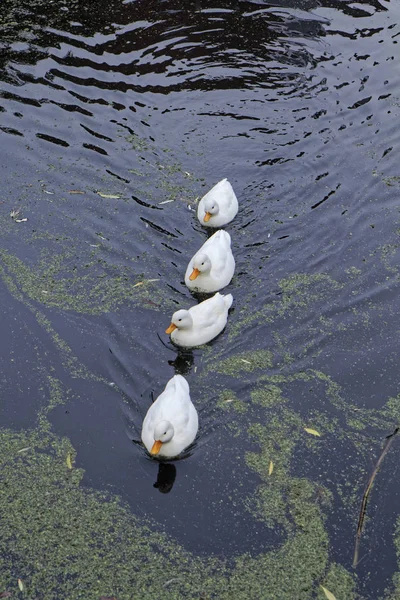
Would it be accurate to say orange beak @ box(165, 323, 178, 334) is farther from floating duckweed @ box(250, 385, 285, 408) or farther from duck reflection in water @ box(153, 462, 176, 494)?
duck reflection in water @ box(153, 462, 176, 494)

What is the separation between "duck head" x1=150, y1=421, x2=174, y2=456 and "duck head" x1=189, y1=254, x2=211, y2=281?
5.74ft

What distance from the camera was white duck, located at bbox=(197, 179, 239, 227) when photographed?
7148 millimetres

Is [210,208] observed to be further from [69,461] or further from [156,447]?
[69,461]

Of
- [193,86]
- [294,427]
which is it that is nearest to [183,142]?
[193,86]

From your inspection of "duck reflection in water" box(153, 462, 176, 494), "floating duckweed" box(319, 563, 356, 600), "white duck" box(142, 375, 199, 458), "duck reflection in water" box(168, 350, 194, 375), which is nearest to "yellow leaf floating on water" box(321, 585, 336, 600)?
"floating duckweed" box(319, 563, 356, 600)

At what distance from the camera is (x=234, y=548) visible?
4656 mm

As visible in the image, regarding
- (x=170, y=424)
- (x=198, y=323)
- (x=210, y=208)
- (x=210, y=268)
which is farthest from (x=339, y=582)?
(x=210, y=208)

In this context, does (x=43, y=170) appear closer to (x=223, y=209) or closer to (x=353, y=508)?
(x=223, y=209)

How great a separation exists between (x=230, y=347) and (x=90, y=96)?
418 centimetres

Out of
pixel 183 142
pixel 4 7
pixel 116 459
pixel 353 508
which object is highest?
pixel 4 7

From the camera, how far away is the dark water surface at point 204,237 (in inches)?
201

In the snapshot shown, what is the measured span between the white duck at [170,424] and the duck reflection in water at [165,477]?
0.23 ft

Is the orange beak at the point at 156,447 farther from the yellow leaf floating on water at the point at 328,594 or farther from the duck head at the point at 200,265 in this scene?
the duck head at the point at 200,265

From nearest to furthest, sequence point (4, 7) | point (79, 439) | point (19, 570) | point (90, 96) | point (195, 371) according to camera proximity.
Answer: point (19, 570), point (79, 439), point (195, 371), point (90, 96), point (4, 7)
